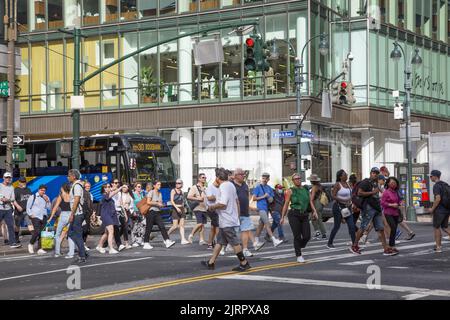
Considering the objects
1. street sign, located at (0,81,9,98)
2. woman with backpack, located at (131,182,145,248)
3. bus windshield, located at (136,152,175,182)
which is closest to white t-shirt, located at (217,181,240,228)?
woman with backpack, located at (131,182,145,248)

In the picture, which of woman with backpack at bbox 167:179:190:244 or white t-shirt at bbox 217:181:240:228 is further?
woman with backpack at bbox 167:179:190:244

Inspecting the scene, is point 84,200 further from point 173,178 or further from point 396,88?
point 396,88

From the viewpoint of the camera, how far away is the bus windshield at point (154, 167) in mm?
31562

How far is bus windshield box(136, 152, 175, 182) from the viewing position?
31.6 m

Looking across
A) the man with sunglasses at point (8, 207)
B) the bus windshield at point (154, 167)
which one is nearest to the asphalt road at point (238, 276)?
the man with sunglasses at point (8, 207)

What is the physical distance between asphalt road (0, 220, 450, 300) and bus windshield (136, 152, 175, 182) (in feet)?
37.8

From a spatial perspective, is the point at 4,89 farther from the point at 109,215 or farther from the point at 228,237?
the point at 228,237

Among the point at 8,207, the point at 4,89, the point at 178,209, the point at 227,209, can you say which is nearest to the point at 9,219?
the point at 8,207

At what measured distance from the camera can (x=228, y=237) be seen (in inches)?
587

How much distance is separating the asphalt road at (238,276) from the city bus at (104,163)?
11.1 m

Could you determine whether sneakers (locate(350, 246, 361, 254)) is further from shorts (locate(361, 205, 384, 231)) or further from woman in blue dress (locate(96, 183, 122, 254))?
woman in blue dress (locate(96, 183, 122, 254))

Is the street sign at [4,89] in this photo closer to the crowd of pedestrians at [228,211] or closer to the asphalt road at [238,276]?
the crowd of pedestrians at [228,211]
